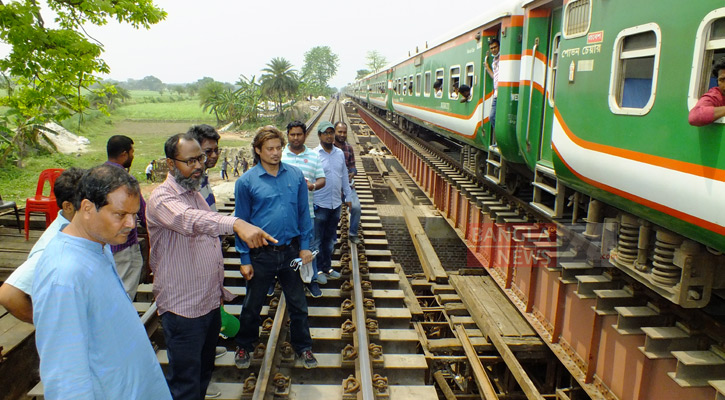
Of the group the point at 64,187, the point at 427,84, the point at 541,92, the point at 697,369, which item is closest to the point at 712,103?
the point at 697,369

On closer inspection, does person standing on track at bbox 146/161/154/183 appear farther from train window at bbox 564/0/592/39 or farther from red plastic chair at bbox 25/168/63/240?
train window at bbox 564/0/592/39

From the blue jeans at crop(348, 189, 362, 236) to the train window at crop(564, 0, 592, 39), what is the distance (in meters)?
3.25

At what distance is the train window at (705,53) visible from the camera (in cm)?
280

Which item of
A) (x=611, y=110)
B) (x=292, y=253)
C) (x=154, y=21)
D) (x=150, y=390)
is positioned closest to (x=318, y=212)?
(x=292, y=253)

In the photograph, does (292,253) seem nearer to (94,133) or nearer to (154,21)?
(154,21)

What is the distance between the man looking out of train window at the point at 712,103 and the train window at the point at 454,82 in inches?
250

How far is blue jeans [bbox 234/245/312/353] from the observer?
12.4 ft

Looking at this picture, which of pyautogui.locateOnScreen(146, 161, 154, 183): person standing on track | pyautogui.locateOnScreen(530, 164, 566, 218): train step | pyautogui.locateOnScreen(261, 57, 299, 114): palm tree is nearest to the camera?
pyautogui.locateOnScreen(530, 164, 566, 218): train step

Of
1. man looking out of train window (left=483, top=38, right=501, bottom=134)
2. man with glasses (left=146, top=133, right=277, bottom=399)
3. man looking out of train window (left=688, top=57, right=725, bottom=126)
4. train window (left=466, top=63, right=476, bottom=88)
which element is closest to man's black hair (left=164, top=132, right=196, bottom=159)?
man with glasses (left=146, top=133, right=277, bottom=399)

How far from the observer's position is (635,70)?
12.3ft

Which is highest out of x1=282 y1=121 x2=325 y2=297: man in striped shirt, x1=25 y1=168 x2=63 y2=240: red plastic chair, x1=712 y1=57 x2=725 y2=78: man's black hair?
x1=712 y1=57 x2=725 y2=78: man's black hair

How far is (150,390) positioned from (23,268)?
74 cm

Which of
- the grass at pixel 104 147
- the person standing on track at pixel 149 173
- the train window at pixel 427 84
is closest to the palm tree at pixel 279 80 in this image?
the grass at pixel 104 147

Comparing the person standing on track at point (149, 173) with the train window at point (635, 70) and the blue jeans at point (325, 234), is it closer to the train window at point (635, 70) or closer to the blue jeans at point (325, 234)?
the blue jeans at point (325, 234)
